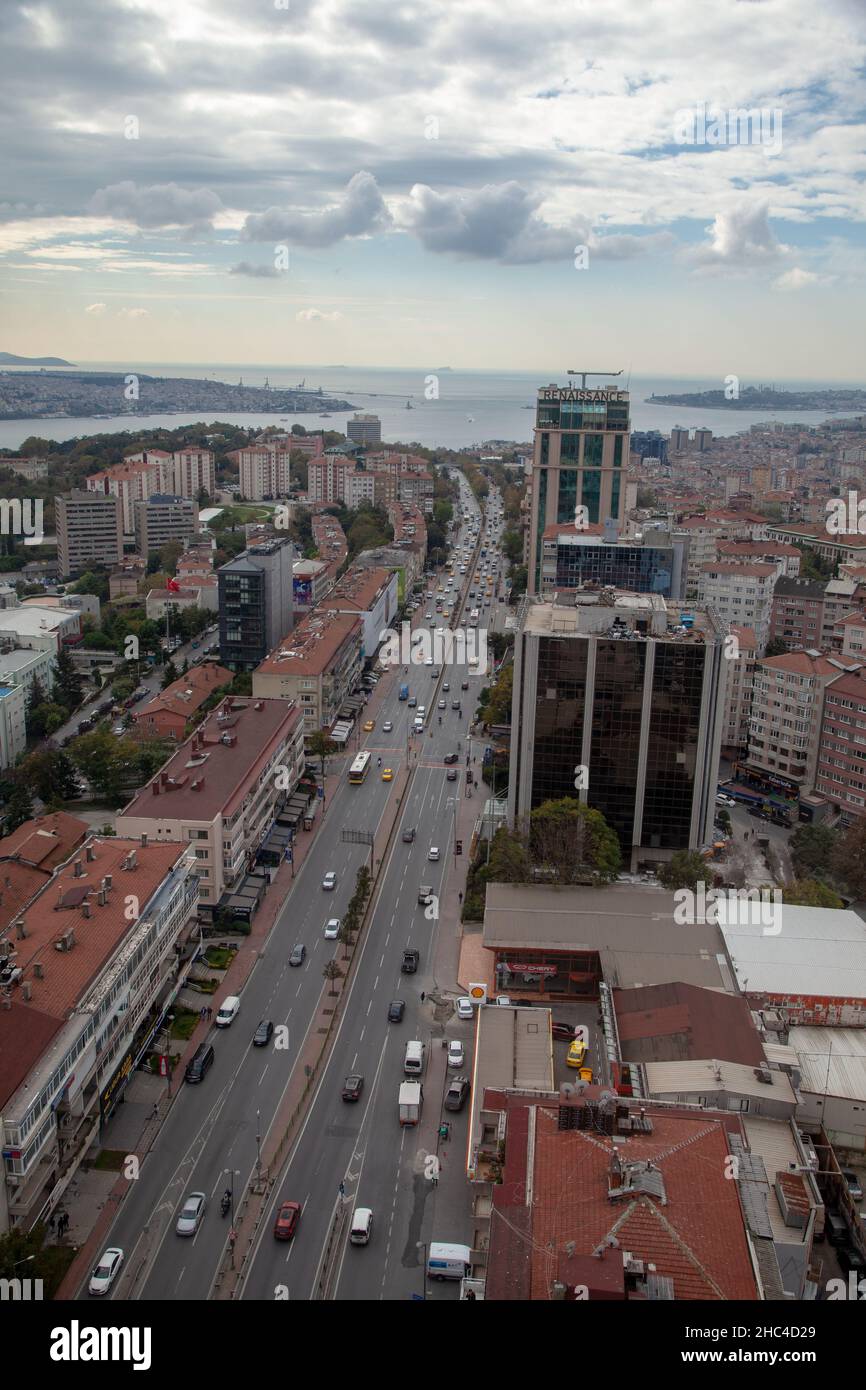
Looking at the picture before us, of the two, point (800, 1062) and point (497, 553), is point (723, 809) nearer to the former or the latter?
point (800, 1062)

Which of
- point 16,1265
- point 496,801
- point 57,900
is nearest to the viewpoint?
point 16,1265

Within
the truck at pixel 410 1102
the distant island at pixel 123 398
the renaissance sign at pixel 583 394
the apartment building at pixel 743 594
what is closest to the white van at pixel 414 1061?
the truck at pixel 410 1102

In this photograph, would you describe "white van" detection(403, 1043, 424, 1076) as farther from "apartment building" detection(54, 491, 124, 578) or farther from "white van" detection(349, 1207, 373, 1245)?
"apartment building" detection(54, 491, 124, 578)

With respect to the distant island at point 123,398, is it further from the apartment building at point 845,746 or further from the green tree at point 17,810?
the apartment building at point 845,746

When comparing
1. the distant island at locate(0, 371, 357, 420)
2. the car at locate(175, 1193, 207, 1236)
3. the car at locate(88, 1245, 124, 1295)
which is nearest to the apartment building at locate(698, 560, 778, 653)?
the car at locate(175, 1193, 207, 1236)
